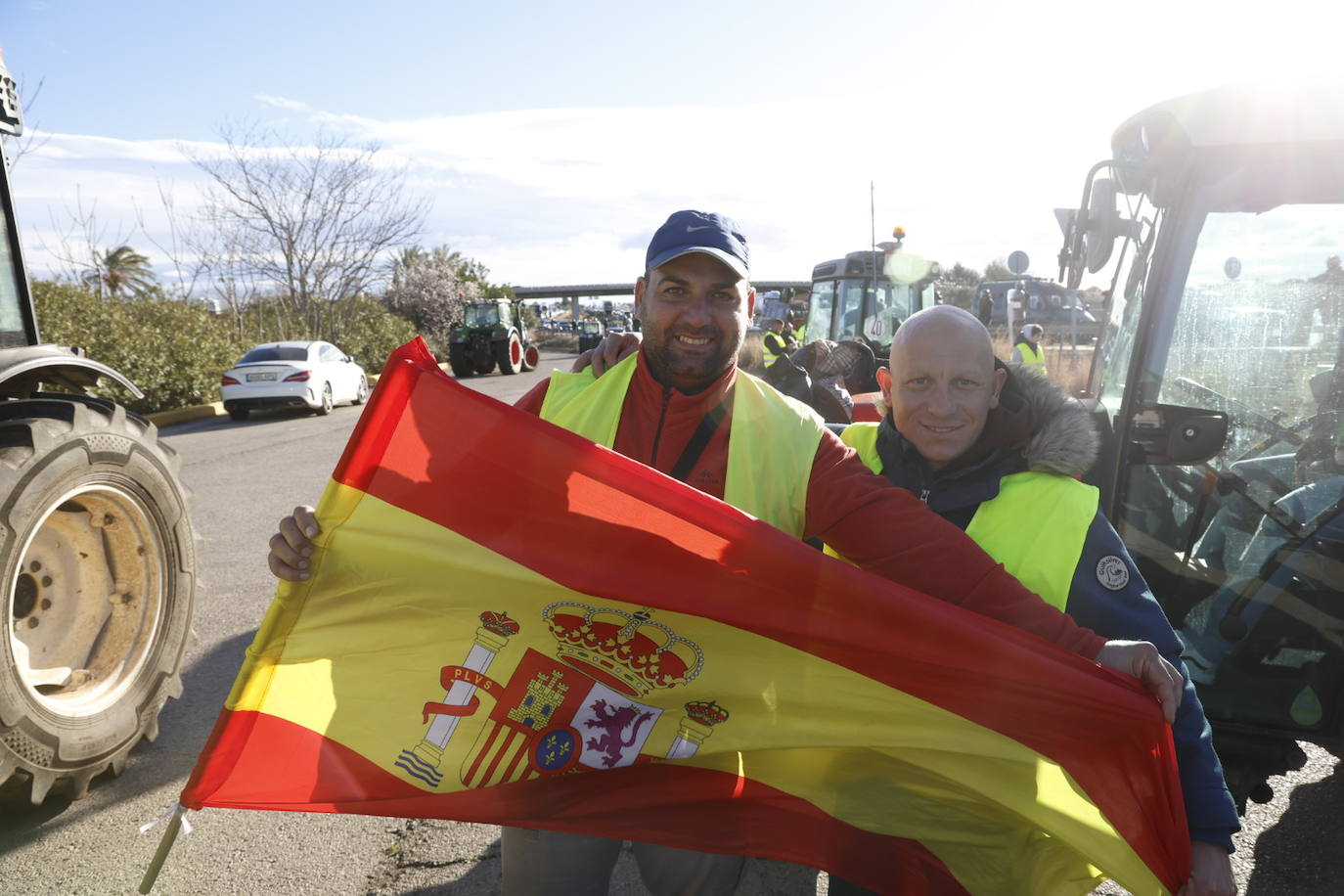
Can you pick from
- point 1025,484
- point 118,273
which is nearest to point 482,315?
point 118,273

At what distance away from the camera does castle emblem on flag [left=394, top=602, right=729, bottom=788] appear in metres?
2.17

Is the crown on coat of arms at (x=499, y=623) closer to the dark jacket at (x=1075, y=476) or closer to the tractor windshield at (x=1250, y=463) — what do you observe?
the dark jacket at (x=1075, y=476)

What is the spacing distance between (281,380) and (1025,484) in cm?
1759

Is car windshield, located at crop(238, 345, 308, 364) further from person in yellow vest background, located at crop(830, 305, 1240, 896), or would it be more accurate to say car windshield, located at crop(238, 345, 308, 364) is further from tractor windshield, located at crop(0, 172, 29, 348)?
person in yellow vest background, located at crop(830, 305, 1240, 896)

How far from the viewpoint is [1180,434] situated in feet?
10.5

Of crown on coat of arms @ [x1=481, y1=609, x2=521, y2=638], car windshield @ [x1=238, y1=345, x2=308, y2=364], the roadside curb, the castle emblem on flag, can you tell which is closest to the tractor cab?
the castle emblem on flag

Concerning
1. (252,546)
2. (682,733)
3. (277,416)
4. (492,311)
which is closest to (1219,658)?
(682,733)

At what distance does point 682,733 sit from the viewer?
2.20 m

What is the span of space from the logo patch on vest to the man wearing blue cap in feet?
0.64

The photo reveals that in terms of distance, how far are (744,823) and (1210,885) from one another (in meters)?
1.00

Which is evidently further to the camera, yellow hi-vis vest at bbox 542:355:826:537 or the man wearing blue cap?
yellow hi-vis vest at bbox 542:355:826:537

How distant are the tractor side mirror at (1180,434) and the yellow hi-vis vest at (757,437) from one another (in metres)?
1.56

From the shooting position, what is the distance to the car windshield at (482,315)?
31.0 m

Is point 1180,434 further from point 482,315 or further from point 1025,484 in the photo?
point 482,315
